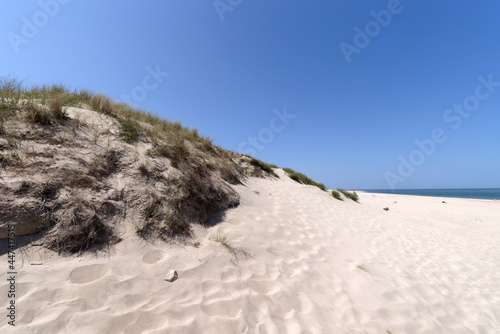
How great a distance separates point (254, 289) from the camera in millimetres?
2490

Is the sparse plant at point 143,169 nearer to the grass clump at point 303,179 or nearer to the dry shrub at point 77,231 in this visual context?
the dry shrub at point 77,231

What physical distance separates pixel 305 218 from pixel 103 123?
589 cm

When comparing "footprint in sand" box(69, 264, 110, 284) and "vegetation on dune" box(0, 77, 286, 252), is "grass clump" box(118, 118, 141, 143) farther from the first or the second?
"footprint in sand" box(69, 264, 110, 284)

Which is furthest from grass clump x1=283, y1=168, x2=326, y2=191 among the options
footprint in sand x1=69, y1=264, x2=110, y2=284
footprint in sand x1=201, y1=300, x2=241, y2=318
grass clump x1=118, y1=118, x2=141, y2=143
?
footprint in sand x1=69, y1=264, x2=110, y2=284

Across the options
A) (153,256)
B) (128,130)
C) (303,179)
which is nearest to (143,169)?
(128,130)

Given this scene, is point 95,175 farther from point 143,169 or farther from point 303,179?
point 303,179

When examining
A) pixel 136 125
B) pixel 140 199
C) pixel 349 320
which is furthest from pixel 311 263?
pixel 136 125

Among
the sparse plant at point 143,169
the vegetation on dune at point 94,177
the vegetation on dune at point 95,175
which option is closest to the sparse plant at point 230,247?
the vegetation on dune at point 94,177

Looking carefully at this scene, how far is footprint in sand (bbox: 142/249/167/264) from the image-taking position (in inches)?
99.6

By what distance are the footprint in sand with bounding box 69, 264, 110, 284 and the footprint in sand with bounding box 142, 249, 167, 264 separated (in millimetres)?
420

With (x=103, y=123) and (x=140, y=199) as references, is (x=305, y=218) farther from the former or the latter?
(x=103, y=123)

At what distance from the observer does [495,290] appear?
11.8 ft

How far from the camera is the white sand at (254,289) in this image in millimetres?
1801

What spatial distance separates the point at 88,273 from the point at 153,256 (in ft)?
2.25
